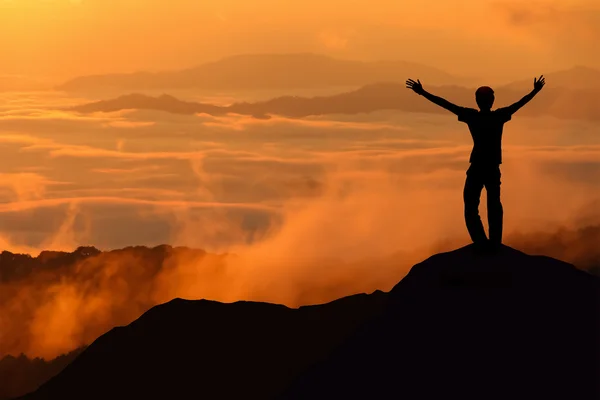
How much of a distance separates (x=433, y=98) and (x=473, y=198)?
7.88 feet

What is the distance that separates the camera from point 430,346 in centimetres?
2845

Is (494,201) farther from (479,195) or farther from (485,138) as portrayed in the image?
(485,138)

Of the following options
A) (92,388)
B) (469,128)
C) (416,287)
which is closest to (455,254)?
(416,287)

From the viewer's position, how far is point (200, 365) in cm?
3316

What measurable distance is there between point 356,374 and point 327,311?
5177 millimetres

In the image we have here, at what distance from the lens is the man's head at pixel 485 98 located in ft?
92.0

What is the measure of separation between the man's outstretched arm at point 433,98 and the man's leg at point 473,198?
4.36ft

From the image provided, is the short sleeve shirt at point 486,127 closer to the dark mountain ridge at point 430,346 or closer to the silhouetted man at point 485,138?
the silhouetted man at point 485,138

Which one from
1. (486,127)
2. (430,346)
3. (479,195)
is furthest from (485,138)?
(430,346)

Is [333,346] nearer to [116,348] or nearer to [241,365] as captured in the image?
[241,365]

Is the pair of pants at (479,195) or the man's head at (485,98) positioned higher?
the man's head at (485,98)

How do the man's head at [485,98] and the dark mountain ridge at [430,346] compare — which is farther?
the man's head at [485,98]

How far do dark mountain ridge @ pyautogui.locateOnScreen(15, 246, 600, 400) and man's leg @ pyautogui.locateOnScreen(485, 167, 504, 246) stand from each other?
999mm

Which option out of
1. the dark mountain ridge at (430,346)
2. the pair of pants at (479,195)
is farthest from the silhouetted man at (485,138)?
the dark mountain ridge at (430,346)
